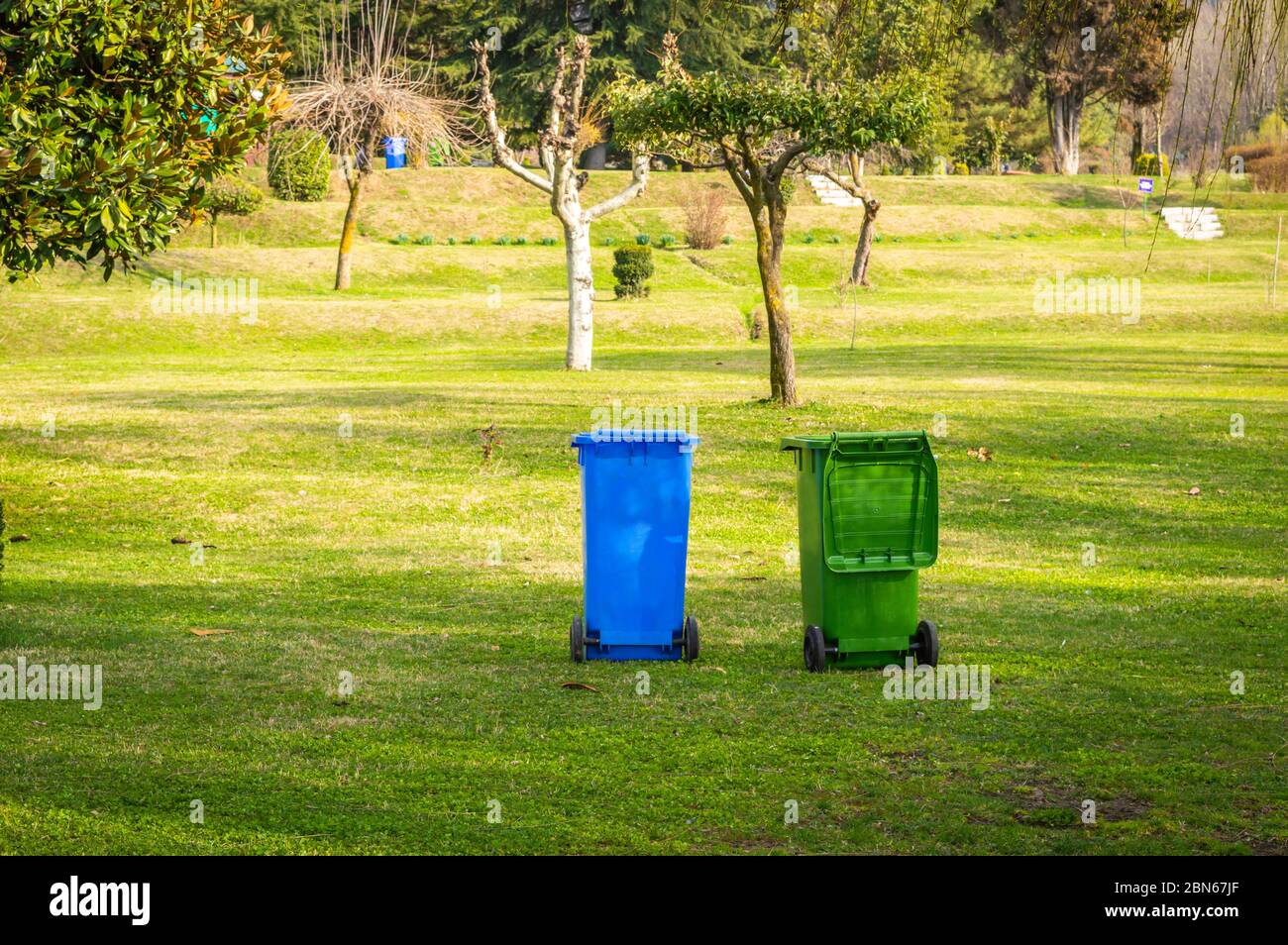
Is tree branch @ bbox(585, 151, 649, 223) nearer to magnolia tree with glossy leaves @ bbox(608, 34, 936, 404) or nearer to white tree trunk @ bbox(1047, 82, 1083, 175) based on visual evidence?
magnolia tree with glossy leaves @ bbox(608, 34, 936, 404)

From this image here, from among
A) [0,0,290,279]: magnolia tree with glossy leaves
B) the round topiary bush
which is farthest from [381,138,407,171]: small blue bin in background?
[0,0,290,279]: magnolia tree with glossy leaves

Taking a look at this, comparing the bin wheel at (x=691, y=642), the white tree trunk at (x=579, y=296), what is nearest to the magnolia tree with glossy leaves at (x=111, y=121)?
the bin wheel at (x=691, y=642)

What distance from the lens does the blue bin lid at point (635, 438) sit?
7.77 m

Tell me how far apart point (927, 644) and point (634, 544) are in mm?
1749

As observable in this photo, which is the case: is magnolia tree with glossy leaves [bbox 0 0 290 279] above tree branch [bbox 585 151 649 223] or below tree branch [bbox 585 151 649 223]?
below

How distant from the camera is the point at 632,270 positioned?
37125 millimetres

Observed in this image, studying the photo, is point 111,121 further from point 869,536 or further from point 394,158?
point 394,158

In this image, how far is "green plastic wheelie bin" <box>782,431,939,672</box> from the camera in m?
7.63

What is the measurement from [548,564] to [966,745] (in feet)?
19.0

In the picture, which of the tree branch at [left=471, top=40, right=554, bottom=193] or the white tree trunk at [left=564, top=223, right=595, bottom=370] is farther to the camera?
the white tree trunk at [left=564, top=223, right=595, bottom=370]

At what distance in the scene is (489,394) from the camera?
21.4 m

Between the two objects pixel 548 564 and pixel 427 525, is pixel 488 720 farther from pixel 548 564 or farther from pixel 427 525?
pixel 427 525

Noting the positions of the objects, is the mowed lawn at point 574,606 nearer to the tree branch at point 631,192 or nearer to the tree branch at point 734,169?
the tree branch at point 734,169
